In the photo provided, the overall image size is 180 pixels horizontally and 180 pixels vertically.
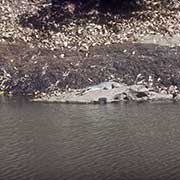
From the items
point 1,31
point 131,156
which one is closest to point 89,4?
point 1,31

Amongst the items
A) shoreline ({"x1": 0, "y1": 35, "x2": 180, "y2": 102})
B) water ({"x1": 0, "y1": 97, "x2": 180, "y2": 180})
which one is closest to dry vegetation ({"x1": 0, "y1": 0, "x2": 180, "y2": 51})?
shoreline ({"x1": 0, "y1": 35, "x2": 180, "y2": 102})

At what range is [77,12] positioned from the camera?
44.4m

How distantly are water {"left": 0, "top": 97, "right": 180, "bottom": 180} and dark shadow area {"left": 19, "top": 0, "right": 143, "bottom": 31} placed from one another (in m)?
11.6

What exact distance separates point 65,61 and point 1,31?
6.70 meters

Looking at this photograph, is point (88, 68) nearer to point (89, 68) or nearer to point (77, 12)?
point (89, 68)

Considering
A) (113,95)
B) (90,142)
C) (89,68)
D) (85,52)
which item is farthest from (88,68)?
(90,142)

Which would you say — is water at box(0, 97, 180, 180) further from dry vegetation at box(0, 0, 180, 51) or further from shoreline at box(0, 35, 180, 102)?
dry vegetation at box(0, 0, 180, 51)

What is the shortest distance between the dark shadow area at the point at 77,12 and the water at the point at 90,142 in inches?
459

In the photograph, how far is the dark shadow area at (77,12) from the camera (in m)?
43.7

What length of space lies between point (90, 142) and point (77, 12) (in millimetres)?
22126

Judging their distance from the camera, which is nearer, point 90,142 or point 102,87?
point 90,142

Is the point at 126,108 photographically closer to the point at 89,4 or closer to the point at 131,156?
the point at 131,156

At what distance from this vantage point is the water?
19438 mm

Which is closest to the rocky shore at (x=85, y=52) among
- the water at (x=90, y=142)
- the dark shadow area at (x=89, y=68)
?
the dark shadow area at (x=89, y=68)
